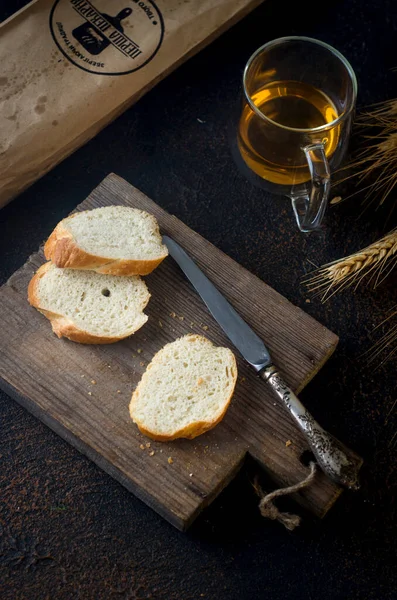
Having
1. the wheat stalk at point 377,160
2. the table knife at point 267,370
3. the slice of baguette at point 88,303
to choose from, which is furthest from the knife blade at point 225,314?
the wheat stalk at point 377,160

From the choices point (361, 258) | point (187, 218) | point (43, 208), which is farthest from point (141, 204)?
point (361, 258)

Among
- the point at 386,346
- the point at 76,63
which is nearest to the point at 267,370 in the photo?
the point at 386,346

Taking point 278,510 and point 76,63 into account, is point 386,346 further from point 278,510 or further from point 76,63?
point 76,63

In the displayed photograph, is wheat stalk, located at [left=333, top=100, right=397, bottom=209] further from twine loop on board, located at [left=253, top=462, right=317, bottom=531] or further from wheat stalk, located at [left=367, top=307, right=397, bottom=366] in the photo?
twine loop on board, located at [left=253, top=462, right=317, bottom=531]

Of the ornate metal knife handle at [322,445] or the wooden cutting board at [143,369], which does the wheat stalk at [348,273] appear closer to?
the wooden cutting board at [143,369]

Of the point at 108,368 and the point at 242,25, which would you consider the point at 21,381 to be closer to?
the point at 108,368

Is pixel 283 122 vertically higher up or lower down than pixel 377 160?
higher up
